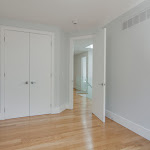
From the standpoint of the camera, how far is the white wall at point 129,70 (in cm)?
196

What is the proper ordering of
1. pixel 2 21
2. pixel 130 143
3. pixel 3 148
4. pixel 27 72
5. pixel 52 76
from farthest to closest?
pixel 52 76 < pixel 27 72 < pixel 2 21 < pixel 130 143 < pixel 3 148

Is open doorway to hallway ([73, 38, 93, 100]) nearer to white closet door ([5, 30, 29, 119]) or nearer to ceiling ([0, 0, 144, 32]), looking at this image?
ceiling ([0, 0, 144, 32])

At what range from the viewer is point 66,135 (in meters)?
2.04

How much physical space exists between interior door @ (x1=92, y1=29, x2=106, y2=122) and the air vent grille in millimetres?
451

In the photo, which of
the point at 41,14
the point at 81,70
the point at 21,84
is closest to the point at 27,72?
the point at 21,84

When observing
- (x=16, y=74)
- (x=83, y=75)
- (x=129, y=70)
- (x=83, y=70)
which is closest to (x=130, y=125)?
(x=129, y=70)

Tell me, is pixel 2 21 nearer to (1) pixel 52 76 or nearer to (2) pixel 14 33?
(2) pixel 14 33

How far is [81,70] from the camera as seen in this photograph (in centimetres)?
737

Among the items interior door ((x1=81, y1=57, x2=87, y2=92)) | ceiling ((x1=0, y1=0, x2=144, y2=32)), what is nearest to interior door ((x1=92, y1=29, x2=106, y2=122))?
ceiling ((x1=0, y1=0, x2=144, y2=32))

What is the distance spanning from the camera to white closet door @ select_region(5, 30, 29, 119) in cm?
274

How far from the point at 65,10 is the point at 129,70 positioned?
182cm

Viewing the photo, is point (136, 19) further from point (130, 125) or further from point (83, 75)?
point (83, 75)

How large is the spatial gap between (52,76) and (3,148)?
1857 mm

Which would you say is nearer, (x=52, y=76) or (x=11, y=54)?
(x=11, y=54)
